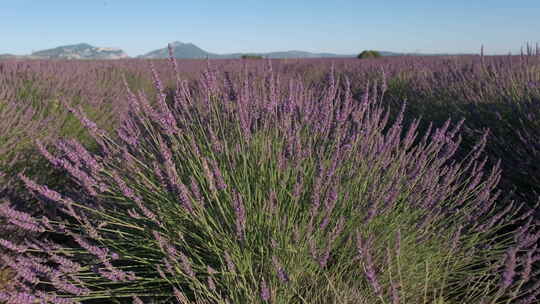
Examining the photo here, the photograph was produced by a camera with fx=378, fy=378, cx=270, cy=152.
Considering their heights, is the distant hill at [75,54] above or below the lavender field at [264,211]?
above

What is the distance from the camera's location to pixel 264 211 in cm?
157

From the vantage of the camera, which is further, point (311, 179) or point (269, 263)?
point (311, 179)

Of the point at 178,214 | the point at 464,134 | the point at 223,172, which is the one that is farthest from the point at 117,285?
the point at 464,134

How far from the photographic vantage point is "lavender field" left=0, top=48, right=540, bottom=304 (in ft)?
4.50

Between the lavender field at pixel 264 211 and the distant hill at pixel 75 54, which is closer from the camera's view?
the lavender field at pixel 264 211

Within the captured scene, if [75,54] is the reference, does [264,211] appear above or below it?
below

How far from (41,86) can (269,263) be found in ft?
13.3

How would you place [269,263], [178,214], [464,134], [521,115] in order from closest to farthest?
[269,263] < [178,214] < [521,115] < [464,134]

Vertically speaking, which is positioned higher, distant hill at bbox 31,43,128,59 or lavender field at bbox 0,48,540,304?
distant hill at bbox 31,43,128,59

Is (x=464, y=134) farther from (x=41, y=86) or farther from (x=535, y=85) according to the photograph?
(x=41, y=86)

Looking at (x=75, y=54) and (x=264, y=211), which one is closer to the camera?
(x=264, y=211)

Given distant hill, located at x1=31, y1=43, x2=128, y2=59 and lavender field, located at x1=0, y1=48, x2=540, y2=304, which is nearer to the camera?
lavender field, located at x1=0, y1=48, x2=540, y2=304

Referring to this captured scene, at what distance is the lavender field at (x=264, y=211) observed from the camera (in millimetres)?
1370

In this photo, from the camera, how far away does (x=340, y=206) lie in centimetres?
168
